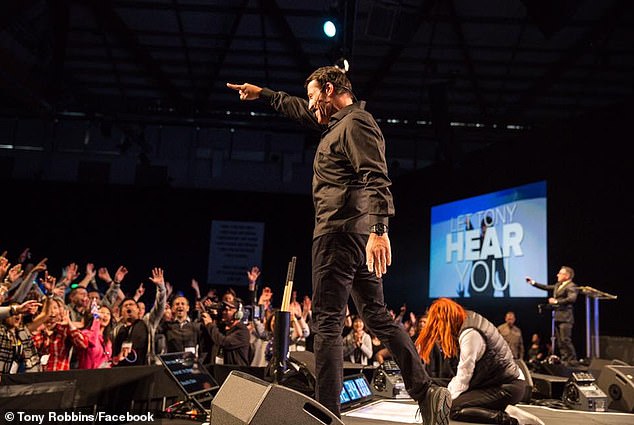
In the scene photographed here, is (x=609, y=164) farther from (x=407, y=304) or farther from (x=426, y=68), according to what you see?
(x=407, y=304)

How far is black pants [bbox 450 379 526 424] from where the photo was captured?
3.36 m

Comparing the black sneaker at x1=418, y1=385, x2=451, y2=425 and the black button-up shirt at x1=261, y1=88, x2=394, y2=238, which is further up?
the black button-up shirt at x1=261, y1=88, x2=394, y2=238

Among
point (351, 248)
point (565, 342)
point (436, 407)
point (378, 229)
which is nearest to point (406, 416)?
point (436, 407)

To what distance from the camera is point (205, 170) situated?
48.8ft

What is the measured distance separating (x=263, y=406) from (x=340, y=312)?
1.76ft

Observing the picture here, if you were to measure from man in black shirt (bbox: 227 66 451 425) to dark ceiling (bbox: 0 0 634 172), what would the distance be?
5.87 meters

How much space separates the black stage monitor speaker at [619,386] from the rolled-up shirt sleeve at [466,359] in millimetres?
2061

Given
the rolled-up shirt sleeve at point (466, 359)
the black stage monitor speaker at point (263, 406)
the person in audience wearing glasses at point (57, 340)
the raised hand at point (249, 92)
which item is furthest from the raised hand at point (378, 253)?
the person in audience wearing glasses at point (57, 340)

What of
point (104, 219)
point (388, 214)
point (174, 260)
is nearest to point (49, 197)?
point (104, 219)

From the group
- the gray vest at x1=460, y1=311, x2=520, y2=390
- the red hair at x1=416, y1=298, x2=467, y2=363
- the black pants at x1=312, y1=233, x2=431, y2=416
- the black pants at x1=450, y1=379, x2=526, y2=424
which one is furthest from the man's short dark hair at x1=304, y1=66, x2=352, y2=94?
the black pants at x1=450, y1=379, x2=526, y2=424

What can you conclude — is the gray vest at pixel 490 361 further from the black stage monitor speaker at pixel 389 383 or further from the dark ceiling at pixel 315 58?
the dark ceiling at pixel 315 58

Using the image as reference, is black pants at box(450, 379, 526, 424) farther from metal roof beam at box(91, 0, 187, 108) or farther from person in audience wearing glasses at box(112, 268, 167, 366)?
metal roof beam at box(91, 0, 187, 108)

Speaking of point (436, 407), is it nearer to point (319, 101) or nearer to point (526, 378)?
point (319, 101)

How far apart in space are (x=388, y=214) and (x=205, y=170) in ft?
43.0
